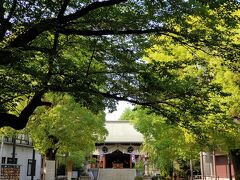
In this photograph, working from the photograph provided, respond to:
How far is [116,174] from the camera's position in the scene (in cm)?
5231

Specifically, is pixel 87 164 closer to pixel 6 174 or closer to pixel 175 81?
pixel 6 174

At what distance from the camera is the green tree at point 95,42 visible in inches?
353

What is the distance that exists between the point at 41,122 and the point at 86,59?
16.1 meters

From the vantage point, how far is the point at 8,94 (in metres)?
9.88

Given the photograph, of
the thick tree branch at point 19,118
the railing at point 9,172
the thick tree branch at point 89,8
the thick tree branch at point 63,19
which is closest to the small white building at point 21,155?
the railing at point 9,172

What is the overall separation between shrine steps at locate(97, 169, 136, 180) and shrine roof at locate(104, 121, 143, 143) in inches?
281

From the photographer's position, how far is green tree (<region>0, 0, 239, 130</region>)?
8.97m

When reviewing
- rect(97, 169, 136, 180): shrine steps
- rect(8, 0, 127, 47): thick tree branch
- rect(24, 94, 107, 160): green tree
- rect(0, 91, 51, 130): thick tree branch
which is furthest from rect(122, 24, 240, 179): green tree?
rect(97, 169, 136, 180): shrine steps

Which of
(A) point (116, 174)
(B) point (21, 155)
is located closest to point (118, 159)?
(A) point (116, 174)

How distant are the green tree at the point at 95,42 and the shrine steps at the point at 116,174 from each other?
1571 inches

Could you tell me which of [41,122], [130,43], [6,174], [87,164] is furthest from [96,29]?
[87,164]

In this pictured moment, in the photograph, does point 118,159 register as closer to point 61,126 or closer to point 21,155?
point 21,155

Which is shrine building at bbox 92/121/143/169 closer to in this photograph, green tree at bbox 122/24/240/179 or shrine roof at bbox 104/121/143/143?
shrine roof at bbox 104/121/143/143

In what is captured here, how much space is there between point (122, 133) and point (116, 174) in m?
14.9
